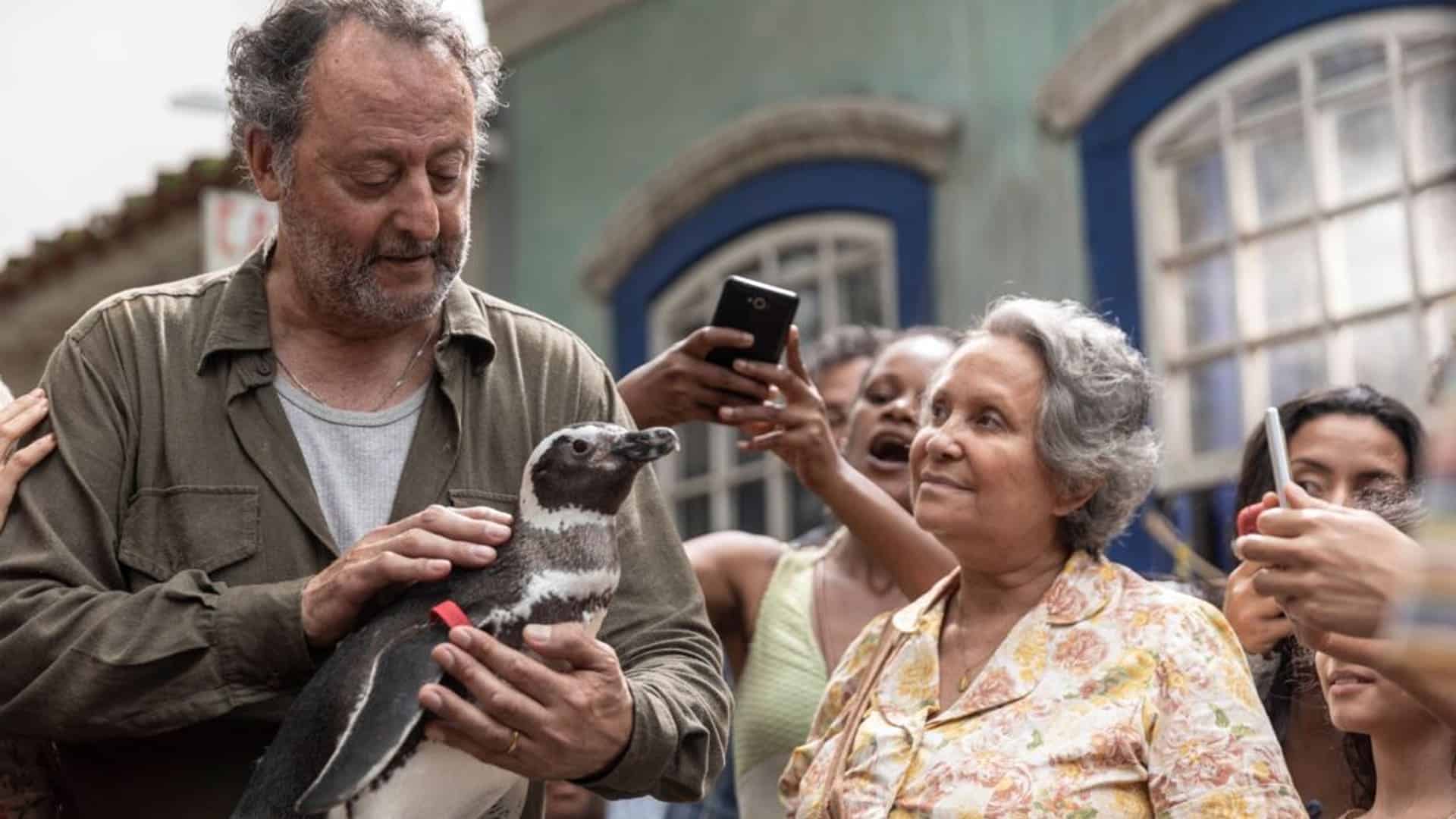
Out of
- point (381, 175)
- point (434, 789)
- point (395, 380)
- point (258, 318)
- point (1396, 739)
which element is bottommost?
point (1396, 739)

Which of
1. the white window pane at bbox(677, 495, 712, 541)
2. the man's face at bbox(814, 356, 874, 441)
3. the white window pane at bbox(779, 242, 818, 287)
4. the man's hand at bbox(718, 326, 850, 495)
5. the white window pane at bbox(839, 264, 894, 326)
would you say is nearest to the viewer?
the man's hand at bbox(718, 326, 850, 495)

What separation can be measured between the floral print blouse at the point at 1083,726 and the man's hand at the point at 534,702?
786 millimetres

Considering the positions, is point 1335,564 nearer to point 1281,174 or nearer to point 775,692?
point 775,692

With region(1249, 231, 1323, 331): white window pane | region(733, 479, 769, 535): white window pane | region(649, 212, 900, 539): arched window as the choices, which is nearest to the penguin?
region(1249, 231, 1323, 331): white window pane

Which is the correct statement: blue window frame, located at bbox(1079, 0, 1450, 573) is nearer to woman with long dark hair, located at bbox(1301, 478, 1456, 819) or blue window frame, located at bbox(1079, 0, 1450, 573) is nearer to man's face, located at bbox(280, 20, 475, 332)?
woman with long dark hair, located at bbox(1301, 478, 1456, 819)

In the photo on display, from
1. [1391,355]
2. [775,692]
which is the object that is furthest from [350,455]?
[1391,355]

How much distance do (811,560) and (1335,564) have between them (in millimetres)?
1891

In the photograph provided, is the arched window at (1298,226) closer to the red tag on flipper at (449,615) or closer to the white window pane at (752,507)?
the white window pane at (752,507)

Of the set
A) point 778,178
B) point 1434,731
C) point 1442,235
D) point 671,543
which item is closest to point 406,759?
point 671,543

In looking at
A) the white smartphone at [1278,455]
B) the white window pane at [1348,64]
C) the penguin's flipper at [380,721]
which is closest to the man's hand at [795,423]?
the white smartphone at [1278,455]

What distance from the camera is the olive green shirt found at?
2695 mm

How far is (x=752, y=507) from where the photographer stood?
902cm

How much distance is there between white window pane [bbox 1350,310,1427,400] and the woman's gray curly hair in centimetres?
317

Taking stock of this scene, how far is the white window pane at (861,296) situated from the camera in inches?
331
